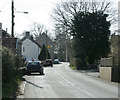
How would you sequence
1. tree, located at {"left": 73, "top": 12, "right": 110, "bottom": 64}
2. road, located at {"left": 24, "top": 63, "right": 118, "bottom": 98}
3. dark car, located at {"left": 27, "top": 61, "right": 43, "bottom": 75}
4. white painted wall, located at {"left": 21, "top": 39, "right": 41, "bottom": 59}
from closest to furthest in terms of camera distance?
road, located at {"left": 24, "top": 63, "right": 118, "bottom": 98}
dark car, located at {"left": 27, "top": 61, "right": 43, "bottom": 75}
tree, located at {"left": 73, "top": 12, "right": 110, "bottom": 64}
white painted wall, located at {"left": 21, "top": 39, "right": 41, "bottom": 59}

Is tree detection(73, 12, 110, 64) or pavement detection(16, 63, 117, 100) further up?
tree detection(73, 12, 110, 64)

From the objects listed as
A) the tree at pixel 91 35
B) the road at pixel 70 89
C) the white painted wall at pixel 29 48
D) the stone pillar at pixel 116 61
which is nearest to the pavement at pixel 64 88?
the road at pixel 70 89

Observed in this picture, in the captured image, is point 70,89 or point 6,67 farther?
point 70,89

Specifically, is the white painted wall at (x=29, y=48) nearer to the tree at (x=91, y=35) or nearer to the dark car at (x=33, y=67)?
Answer: the tree at (x=91, y=35)

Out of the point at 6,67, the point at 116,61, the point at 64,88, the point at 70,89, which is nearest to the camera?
the point at 6,67

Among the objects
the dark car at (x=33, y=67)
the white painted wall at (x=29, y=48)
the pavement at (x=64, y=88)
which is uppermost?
the white painted wall at (x=29, y=48)

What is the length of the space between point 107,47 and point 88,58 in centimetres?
407

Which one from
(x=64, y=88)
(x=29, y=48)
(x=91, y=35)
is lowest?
(x=64, y=88)

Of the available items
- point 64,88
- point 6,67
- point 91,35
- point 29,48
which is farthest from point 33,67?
point 29,48

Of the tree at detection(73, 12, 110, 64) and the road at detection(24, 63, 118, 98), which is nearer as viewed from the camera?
the road at detection(24, 63, 118, 98)

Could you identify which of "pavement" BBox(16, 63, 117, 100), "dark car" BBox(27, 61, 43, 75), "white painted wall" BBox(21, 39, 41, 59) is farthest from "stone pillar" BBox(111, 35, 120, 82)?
"white painted wall" BBox(21, 39, 41, 59)

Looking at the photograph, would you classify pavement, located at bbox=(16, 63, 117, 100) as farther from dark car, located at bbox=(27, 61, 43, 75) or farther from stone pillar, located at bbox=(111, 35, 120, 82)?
dark car, located at bbox=(27, 61, 43, 75)

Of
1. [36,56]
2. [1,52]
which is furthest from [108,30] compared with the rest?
[36,56]

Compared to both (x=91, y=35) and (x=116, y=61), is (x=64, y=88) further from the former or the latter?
(x=91, y=35)
